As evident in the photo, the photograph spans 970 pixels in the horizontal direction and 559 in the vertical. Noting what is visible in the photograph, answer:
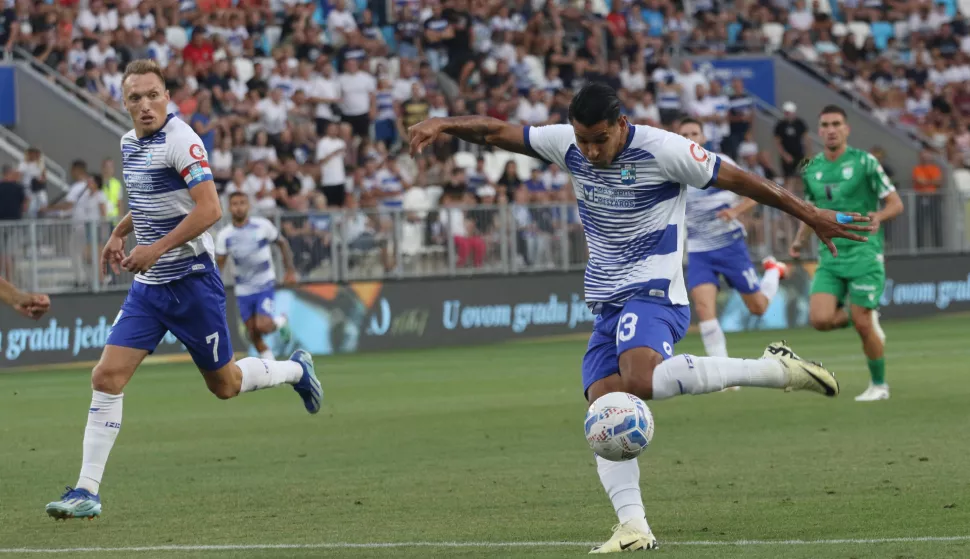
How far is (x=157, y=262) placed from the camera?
9562 mm

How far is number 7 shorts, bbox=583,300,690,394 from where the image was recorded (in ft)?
26.0

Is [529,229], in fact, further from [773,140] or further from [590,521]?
[590,521]

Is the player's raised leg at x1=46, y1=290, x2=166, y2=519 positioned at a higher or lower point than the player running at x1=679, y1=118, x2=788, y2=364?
lower

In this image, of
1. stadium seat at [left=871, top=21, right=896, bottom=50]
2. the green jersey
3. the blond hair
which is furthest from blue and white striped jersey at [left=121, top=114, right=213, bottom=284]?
stadium seat at [left=871, top=21, right=896, bottom=50]

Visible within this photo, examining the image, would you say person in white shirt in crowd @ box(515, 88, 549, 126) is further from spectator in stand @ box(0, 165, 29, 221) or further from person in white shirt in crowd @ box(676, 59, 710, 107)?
spectator in stand @ box(0, 165, 29, 221)

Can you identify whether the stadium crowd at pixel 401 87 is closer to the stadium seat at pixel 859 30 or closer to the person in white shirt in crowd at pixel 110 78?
the person in white shirt in crowd at pixel 110 78

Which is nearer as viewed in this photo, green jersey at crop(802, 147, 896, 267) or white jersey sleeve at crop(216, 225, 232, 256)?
green jersey at crop(802, 147, 896, 267)

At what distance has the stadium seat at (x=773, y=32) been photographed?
37.0 meters

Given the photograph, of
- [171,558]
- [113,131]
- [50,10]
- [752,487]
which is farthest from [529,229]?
[171,558]

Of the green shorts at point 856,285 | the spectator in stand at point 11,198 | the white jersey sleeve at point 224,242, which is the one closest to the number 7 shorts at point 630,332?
the green shorts at point 856,285

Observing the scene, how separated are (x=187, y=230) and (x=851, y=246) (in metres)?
7.85

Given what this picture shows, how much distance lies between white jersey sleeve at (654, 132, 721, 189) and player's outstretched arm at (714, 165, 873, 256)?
0.18 feet

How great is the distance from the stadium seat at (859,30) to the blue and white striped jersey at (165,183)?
101 feet

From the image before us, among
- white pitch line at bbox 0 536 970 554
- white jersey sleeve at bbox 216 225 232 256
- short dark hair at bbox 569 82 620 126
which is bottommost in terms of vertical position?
white pitch line at bbox 0 536 970 554
